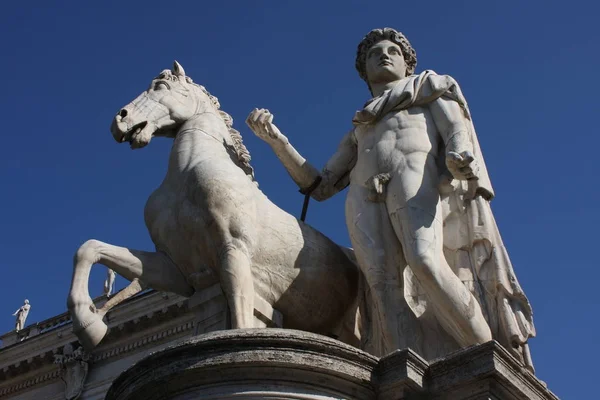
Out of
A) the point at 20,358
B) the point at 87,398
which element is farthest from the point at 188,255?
the point at 20,358

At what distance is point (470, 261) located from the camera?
896cm

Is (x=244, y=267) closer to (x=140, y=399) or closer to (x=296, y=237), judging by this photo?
(x=296, y=237)

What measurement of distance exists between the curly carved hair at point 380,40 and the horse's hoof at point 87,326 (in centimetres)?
330

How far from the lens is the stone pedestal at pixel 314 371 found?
7.28 m

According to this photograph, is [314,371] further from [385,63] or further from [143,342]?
[143,342]

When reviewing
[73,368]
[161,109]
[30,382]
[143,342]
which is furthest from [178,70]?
[30,382]

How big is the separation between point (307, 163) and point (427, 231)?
1926mm

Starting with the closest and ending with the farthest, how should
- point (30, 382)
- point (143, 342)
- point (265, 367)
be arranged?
point (265, 367) → point (143, 342) → point (30, 382)

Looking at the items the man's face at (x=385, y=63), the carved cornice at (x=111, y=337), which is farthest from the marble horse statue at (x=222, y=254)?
the carved cornice at (x=111, y=337)

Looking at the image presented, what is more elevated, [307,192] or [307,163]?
[307,163]

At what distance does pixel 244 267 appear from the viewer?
29.0 ft

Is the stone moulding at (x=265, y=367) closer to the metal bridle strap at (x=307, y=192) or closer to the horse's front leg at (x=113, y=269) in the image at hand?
the horse's front leg at (x=113, y=269)

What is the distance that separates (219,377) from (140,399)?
2.07 feet

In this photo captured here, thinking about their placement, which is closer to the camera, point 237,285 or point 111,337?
point 237,285
